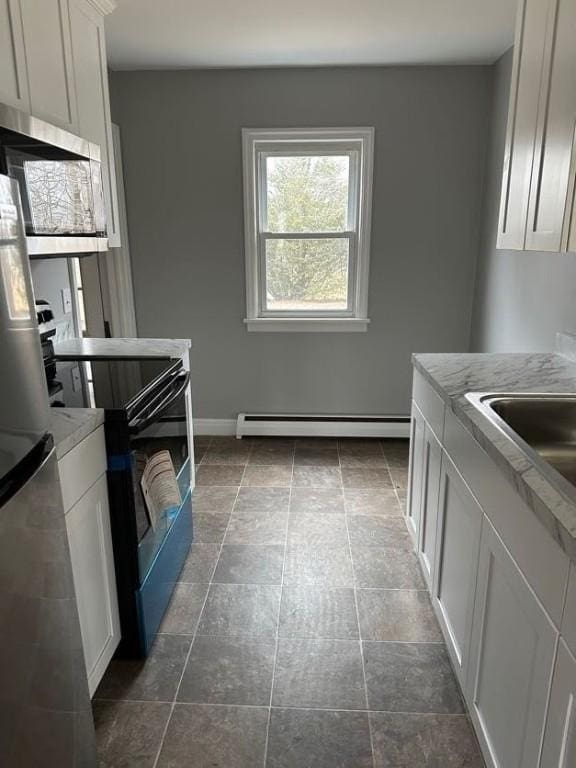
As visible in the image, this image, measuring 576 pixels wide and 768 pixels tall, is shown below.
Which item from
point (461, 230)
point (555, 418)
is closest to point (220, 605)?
point (555, 418)

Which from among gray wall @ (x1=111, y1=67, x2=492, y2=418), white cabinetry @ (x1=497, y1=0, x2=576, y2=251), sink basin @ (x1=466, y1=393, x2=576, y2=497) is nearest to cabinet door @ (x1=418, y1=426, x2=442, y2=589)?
sink basin @ (x1=466, y1=393, x2=576, y2=497)

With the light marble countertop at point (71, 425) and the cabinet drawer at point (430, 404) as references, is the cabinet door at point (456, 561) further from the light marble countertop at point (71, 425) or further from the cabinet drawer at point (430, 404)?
the light marble countertop at point (71, 425)

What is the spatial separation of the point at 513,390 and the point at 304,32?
2.25 meters

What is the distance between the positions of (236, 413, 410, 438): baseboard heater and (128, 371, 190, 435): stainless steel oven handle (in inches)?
66.4

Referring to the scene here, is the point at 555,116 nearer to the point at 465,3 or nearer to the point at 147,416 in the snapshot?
the point at 465,3

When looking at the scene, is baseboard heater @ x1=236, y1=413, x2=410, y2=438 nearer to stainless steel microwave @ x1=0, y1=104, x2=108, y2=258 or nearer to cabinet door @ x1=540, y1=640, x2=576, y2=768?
stainless steel microwave @ x1=0, y1=104, x2=108, y2=258

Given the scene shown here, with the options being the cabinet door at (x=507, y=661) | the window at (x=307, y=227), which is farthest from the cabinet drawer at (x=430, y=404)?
the window at (x=307, y=227)

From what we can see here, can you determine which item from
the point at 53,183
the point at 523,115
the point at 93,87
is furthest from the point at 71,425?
the point at 523,115

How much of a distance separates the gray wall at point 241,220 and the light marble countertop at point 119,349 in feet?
3.93

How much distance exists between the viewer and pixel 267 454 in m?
3.66

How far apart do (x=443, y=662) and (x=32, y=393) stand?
165cm

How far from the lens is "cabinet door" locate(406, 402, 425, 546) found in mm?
2244

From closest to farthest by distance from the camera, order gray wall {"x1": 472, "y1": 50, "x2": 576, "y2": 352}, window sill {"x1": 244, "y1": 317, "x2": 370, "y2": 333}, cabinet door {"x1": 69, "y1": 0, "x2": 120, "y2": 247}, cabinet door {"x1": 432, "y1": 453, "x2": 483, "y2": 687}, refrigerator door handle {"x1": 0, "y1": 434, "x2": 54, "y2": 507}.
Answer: refrigerator door handle {"x1": 0, "y1": 434, "x2": 54, "y2": 507} → cabinet door {"x1": 432, "y1": 453, "x2": 483, "y2": 687} → cabinet door {"x1": 69, "y1": 0, "x2": 120, "y2": 247} → gray wall {"x1": 472, "y1": 50, "x2": 576, "y2": 352} → window sill {"x1": 244, "y1": 317, "x2": 370, "y2": 333}

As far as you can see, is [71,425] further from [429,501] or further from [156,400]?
[429,501]
